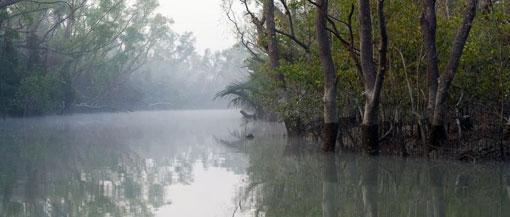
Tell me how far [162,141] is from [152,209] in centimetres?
1484

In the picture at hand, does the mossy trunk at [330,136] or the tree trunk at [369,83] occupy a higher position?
the tree trunk at [369,83]

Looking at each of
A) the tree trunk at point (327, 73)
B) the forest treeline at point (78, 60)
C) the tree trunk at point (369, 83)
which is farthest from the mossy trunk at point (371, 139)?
the forest treeline at point (78, 60)

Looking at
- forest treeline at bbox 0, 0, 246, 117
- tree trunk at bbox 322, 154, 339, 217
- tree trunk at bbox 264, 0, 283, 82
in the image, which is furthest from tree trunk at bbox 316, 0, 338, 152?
forest treeline at bbox 0, 0, 246, 117

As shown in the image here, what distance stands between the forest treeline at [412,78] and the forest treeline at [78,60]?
13.3 meters

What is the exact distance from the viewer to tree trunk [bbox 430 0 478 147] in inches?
580

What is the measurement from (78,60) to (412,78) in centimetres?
4081

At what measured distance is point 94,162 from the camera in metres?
16.1

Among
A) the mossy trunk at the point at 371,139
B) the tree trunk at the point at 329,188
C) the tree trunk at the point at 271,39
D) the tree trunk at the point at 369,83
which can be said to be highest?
the tree trunk at the point at 271,39

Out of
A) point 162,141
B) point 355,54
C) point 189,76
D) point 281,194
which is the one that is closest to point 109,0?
point 162,141

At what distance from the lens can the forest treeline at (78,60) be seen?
40.7m

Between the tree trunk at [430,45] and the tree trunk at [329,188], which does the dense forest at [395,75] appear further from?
the tree trunk at [329,188]

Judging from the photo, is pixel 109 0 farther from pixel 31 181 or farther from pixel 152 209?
pixel 152 209

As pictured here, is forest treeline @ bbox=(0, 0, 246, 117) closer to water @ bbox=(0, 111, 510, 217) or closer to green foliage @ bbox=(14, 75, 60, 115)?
green foliage @ bbox=(14, 75, 60, 115)

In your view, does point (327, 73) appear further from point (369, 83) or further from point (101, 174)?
point (101, 174)
